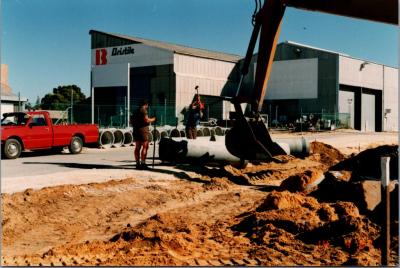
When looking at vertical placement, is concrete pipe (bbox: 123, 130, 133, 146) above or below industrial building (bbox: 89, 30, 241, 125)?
below

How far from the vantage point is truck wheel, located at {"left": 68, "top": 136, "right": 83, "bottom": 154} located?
1850 cm

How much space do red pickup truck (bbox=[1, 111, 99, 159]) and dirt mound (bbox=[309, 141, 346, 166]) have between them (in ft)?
29.9

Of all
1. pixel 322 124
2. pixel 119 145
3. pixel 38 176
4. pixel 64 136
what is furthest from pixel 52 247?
pixel 322 124

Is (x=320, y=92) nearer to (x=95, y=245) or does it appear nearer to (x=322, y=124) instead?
(x=322, y=124)

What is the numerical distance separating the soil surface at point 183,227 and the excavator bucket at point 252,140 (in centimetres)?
97

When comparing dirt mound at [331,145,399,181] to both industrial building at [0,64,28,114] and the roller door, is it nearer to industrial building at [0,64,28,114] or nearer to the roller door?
industrial building at [0,64,28,114]

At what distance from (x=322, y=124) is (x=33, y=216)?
3669cm

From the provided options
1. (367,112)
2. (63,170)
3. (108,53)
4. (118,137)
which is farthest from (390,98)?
(63,170)

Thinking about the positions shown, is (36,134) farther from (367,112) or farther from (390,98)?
(390,98)

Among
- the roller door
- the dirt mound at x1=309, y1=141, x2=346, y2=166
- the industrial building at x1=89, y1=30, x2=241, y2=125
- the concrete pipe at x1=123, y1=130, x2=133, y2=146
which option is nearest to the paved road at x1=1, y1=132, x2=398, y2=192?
the concrete pipe at x1=123, y1=130, x2=133, y2=146

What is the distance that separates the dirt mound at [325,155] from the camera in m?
17.1

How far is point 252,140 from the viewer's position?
11.7m

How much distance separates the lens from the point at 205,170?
13.6 meters

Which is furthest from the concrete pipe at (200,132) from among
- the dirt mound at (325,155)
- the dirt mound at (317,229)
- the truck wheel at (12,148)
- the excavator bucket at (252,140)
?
the dirt mound at (317,229)
